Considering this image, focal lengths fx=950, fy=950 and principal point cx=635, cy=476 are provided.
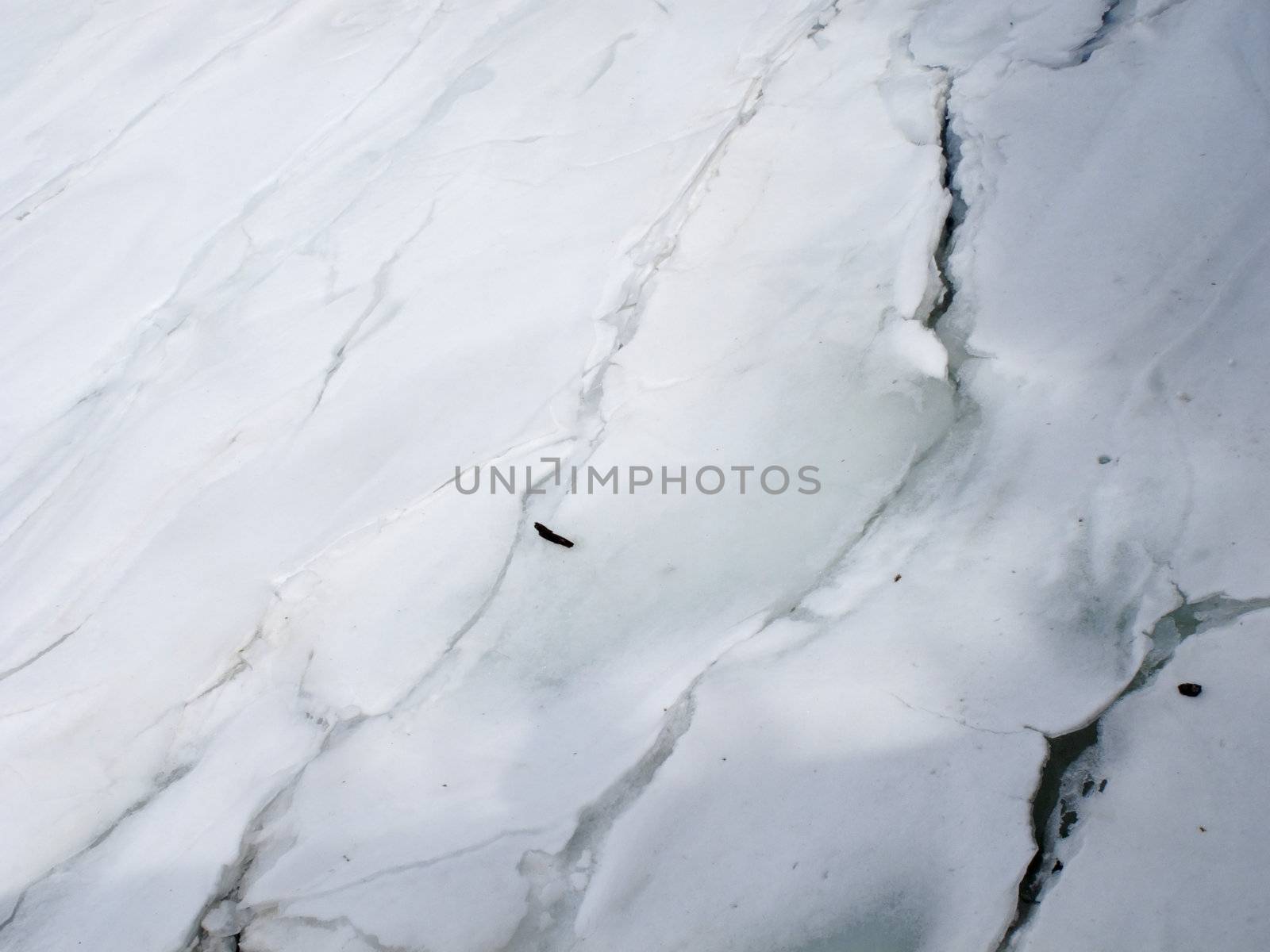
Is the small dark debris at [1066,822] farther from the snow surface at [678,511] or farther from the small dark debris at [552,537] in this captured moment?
the small dark debris at [552,537]

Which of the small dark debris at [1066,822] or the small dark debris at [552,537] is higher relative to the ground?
the small dark debris at [552,537]

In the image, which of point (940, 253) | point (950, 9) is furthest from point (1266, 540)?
point (950, 9)

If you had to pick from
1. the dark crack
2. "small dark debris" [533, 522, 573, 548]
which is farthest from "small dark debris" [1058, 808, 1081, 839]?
"small dark debris" [533, 522, 573, 548]

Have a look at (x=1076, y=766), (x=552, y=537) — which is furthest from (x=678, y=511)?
(x=1076, y=766)

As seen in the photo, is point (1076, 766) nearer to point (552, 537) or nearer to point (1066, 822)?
point (1066, 822)

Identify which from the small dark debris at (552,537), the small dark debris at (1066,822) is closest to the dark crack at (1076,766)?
the small dark debris at (1066,822)

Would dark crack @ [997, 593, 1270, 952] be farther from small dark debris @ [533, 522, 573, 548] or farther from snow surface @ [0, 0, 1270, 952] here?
small dark debris @ [533, 522, 573, 548]
